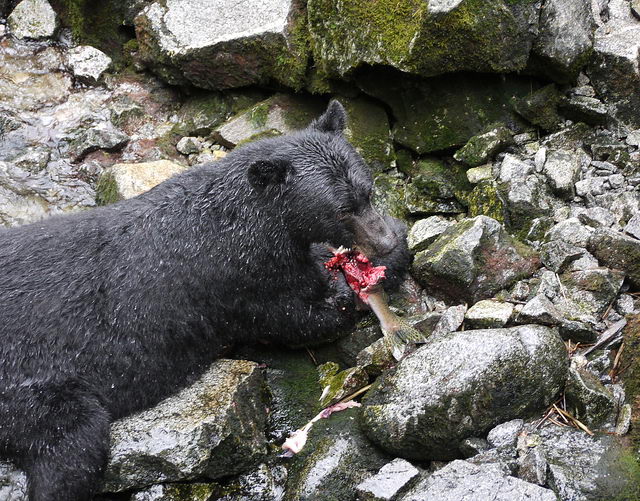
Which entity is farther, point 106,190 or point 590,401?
point 106,190

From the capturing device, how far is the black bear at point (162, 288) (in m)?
5.48

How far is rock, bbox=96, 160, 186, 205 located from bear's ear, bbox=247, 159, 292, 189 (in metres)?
2.10

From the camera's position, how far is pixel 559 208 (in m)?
7.08

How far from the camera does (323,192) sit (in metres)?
6.11

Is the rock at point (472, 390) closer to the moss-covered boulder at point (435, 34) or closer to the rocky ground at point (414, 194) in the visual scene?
the rocky ground at point (414, 194)

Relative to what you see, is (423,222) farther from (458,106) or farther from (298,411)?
(298,411)

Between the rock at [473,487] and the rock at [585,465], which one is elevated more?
the rock at [585,465]

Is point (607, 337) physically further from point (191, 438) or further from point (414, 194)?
point (191, 438)

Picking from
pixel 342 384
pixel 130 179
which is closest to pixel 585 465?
pixel 342 384

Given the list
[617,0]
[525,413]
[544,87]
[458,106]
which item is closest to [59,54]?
[458,106]

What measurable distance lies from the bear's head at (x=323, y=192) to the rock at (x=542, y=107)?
2.28 m

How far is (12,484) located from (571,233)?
498 centimetres

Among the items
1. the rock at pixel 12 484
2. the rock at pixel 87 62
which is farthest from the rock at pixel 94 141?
the rock at pixel 12 484

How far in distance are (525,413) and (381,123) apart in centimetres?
417
